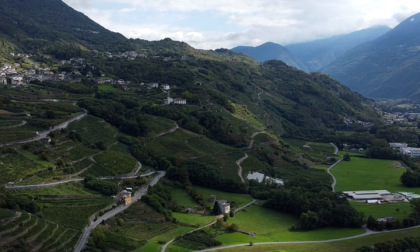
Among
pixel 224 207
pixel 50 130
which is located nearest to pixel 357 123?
pixel 224 207

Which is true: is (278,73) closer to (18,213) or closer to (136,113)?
(136,113)

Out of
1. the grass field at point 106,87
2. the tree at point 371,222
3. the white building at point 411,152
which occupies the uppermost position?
the grass field at point 106,87

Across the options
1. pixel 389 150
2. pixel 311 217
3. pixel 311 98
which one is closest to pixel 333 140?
pixel 389 150

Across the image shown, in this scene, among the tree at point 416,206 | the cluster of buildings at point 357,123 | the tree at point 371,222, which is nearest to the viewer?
the tree at point 371,222

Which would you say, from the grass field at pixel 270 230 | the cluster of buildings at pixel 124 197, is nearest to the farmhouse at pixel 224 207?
the grass field at pixel 270 230

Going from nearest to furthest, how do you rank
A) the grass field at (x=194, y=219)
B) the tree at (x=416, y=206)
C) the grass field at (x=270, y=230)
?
the grass field at (x=270, y=230) < the grass field at (x=194, y=219) < the tree at (x=416, y=206)

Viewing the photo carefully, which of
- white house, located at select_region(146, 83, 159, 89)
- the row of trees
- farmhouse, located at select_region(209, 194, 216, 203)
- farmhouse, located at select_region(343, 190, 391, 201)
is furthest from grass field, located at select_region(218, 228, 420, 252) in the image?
white house, located at select_region(146, 83, 159, 89)

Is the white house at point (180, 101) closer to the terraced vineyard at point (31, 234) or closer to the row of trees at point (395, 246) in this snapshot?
the terraced vineyard at point (31, 234)
